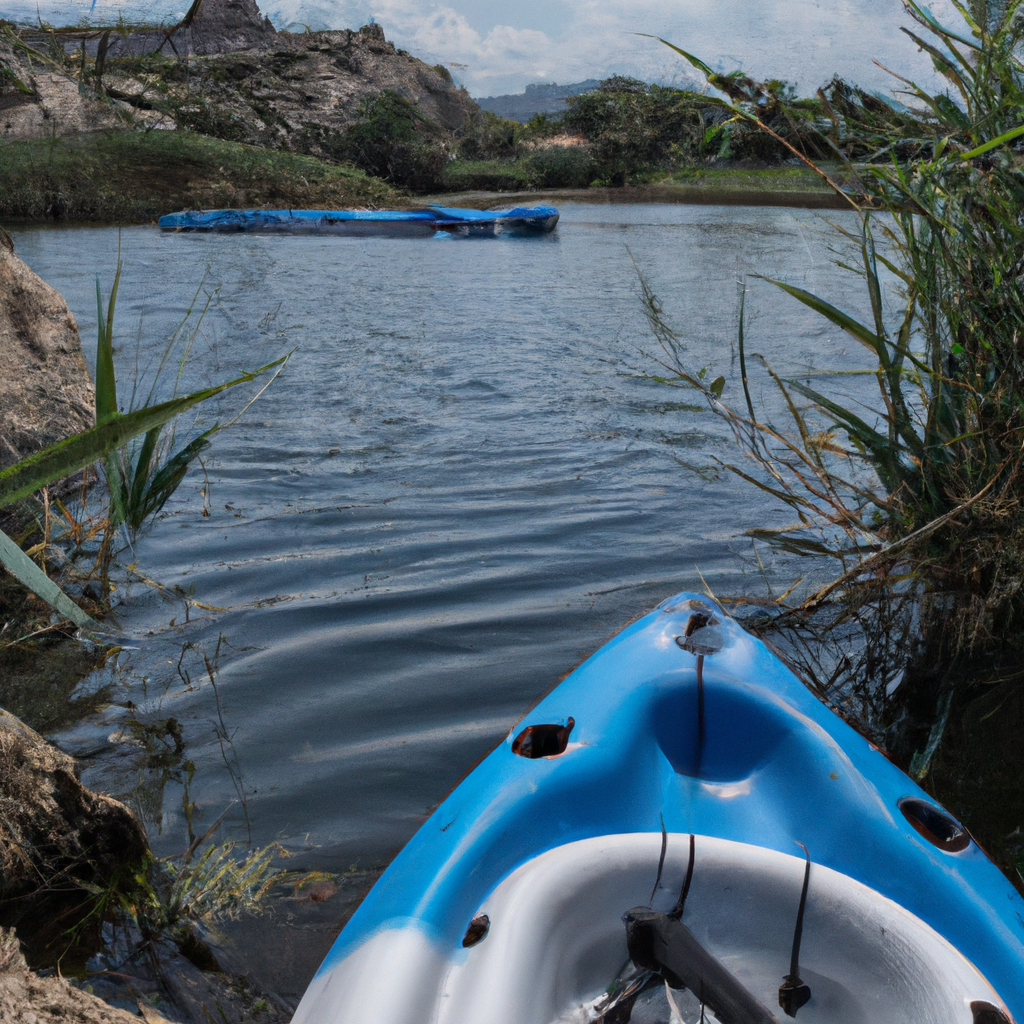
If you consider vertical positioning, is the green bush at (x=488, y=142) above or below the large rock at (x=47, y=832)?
above

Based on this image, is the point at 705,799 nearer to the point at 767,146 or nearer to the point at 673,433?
the point at 767,146

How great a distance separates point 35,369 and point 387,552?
1702mm

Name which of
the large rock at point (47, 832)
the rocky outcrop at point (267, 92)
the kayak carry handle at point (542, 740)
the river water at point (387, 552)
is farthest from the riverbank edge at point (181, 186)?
the large rock at point (47, 832)

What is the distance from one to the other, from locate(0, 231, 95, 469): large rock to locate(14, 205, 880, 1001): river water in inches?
18.6

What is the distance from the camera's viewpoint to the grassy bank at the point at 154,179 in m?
14.6

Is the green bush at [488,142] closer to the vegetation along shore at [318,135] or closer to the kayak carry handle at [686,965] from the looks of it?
the vegetation along shore at [318,135]

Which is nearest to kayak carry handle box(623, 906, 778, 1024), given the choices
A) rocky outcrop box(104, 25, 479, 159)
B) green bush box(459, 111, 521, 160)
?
rocky outcrop box(104, 25, 479, 159)

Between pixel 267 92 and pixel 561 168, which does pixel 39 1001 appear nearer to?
pixel 561 168

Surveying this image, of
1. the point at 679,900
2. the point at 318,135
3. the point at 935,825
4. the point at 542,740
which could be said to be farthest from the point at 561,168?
the point at 679,900

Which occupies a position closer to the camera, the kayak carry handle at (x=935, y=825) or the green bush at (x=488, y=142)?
the kayak carry handle at (x=935, y=825)

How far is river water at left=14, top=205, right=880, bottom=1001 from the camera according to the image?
2088 mm

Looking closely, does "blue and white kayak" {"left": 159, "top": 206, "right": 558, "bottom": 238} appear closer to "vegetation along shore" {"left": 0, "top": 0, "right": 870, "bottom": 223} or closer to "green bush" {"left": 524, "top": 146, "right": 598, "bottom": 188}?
"vegetation along shore" {"left": 0, "top": 0, "right": 870, "bottom": 223}

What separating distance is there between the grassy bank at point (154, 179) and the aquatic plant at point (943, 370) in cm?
1555

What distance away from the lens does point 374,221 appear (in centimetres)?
1448
